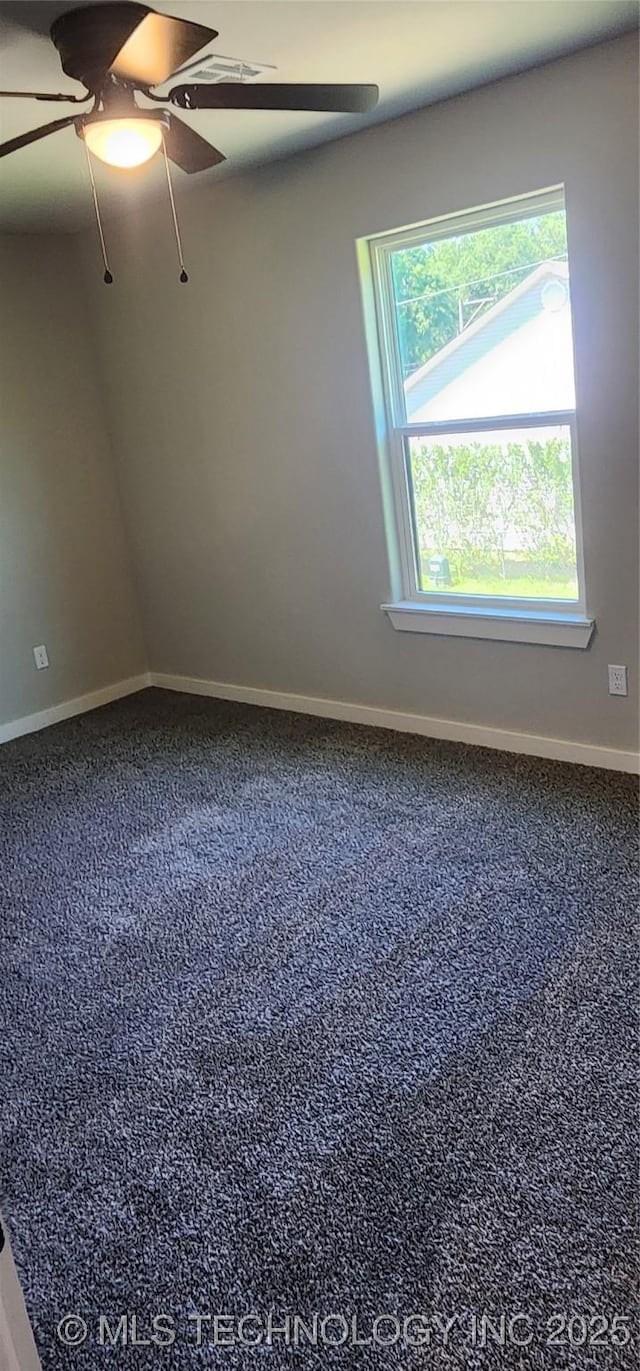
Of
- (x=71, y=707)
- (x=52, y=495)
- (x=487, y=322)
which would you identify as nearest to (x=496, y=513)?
(x=487, y=322)

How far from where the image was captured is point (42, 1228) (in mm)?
1797

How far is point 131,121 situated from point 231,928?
2.07 metres

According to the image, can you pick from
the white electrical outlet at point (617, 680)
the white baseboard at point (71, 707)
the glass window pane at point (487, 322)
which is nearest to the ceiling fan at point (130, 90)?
the glass window pane at point (487, 322)

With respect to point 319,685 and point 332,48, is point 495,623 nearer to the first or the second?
point 319,685

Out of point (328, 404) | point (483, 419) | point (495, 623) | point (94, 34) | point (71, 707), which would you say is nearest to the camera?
point (94, 34)

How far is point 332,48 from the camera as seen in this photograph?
2572 mm

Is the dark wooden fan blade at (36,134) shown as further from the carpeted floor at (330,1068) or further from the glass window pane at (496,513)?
the carpeted floor at (330,1068)

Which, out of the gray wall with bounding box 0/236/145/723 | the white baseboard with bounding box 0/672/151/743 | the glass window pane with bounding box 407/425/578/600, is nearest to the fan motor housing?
the glass window pane with bounding box 407/425/578/600

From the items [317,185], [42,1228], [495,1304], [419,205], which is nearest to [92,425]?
[317,185]

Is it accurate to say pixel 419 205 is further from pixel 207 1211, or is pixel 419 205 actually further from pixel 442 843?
pixel 207 1211

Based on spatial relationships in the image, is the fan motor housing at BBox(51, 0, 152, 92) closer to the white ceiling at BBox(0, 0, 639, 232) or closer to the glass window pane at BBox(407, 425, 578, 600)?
the white ceiling at BBox(0, 0, 639, 232)

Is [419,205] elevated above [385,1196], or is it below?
above

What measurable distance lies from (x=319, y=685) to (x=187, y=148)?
2.39 metres

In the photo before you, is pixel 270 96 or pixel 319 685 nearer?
pixel 270 96
